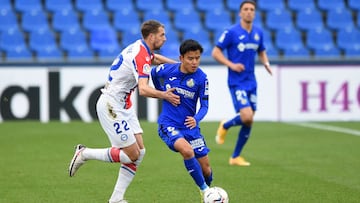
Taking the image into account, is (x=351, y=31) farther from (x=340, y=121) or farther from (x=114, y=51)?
(x=114, y=51)

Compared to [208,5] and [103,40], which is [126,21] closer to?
[103,40]

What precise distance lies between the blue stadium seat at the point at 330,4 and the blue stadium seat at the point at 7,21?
827cm

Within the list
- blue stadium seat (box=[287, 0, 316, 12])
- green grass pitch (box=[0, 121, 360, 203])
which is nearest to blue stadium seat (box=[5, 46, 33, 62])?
green grass pitch (box=[0, 121, 360, 203])

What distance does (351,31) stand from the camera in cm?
2142

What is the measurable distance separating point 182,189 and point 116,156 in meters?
1.41

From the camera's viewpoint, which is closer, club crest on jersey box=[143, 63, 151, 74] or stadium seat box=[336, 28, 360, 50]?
club crest on jersey box=[143, 63, 151, 74]

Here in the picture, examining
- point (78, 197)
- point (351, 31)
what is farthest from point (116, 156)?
point (351, 31)

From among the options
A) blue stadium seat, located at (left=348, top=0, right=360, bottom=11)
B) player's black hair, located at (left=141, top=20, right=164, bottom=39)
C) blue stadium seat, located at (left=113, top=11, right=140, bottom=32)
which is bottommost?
blue stadium seat, located at (left=113, top=11, right=140, bottom=32)

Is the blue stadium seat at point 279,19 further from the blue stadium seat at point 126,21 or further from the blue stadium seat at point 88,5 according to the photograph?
the blue stadium seat at point 88,5

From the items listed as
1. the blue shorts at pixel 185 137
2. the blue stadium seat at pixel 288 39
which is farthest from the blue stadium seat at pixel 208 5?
the blue shorts at pixel 185 137

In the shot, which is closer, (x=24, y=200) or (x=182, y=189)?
(x=24, y=200)

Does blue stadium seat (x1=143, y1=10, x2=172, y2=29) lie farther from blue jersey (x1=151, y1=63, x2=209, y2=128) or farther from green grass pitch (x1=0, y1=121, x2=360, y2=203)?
blue jersey (x1=151, y1=63, x2=209, y2=128)

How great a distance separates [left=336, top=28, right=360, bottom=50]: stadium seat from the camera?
2119cm

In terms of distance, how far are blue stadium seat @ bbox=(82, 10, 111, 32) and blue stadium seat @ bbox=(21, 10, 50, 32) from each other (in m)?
0.98
